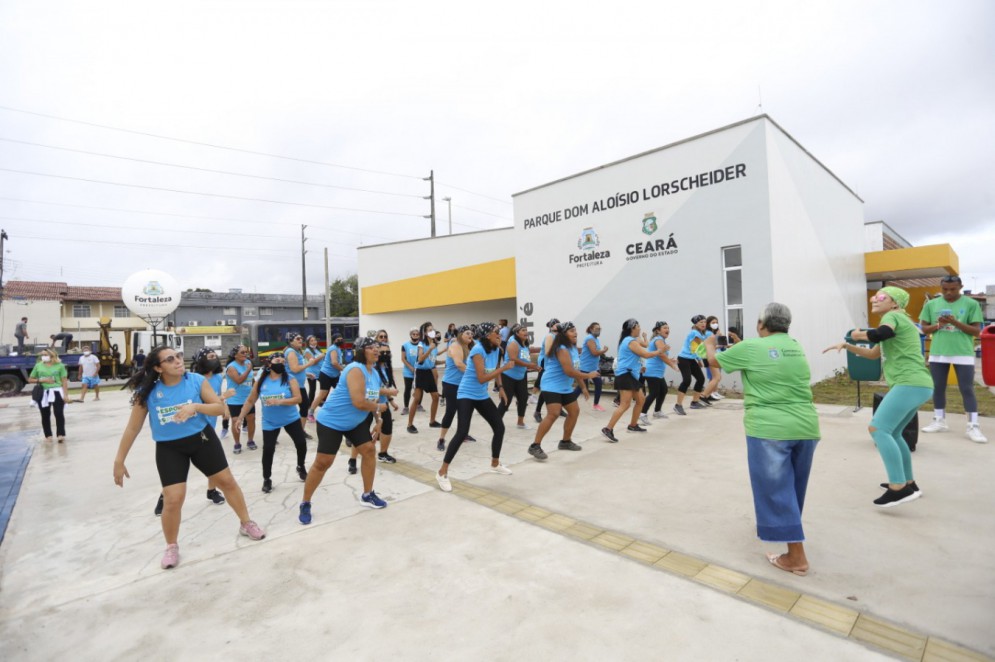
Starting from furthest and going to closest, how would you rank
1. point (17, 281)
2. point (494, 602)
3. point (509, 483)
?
point (17, 281), point (509, 483), point (494, 602)

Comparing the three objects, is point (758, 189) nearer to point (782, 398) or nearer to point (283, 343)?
point (782, 398)

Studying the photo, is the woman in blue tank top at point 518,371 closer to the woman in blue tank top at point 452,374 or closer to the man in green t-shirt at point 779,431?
the woman in blue tank top at point 452,374

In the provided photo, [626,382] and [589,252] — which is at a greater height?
[589,252]

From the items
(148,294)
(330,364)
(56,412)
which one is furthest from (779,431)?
(148,294)

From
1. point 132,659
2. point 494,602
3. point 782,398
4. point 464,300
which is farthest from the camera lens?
point 464,300

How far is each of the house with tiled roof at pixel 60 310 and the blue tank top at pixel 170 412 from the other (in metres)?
35.6

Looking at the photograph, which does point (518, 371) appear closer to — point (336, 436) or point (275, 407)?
point (275, 407)

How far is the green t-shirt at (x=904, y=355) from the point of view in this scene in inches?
157

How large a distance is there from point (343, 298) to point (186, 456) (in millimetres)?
52030

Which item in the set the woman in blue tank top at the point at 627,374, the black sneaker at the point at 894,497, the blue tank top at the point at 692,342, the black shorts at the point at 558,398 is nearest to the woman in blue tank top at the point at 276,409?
the black shorts at the point at 558,398

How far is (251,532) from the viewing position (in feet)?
12.8

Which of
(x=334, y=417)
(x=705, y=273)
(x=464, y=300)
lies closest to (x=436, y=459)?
(x=334, y=417)

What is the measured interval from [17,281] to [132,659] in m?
53.0

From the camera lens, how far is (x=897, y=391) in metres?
4.02
